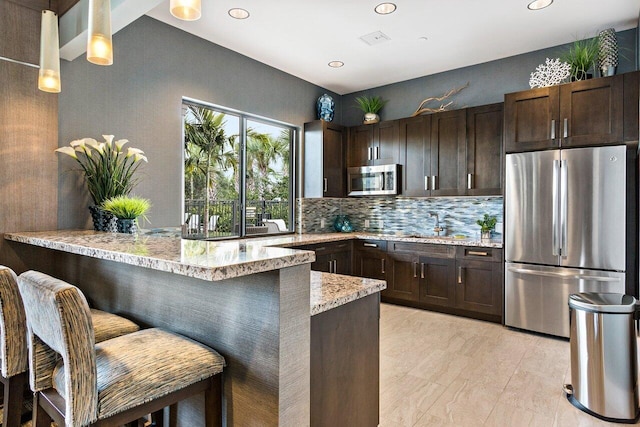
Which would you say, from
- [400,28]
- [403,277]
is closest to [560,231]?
[403,277]

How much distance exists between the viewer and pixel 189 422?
66.7 inches

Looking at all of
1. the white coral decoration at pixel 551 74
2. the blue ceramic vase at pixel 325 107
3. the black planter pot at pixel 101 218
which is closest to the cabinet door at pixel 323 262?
the blue ceramic vase at pixel 325 107

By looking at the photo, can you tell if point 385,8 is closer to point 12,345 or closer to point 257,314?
point 257,314

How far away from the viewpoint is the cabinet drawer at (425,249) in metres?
4.30

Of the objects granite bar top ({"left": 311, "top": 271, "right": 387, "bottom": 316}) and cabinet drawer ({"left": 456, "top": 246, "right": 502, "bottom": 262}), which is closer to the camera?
granite bar top ({"left": 311, "top": 271, "right": 387, "bottom": 316})

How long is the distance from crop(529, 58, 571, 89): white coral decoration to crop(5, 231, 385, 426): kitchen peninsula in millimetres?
3177

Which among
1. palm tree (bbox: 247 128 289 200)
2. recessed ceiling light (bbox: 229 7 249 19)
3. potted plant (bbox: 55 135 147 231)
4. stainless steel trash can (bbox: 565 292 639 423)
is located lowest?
stainless steel trash can (bbox: 565 292 639 423)

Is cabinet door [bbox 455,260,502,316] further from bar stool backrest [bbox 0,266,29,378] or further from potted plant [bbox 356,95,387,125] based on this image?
bar stool backrest [bbox 0,266,29,378]

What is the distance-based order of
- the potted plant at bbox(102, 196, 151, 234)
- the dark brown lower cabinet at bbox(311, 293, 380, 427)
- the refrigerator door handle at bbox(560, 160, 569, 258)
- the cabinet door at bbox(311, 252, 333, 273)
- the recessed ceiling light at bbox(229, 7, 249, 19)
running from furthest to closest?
the cabinet door at bbox(311, 252, 333, 273), the refrigerator door handle at bbox(560, 160, 569, 258), the recessed ceiling light at bbox(229, 7, 249, 19), the potted plant at bbox(102, 196, 151, 234), the dark brown lower cabinet at bbox(311, 293, 380, 427)

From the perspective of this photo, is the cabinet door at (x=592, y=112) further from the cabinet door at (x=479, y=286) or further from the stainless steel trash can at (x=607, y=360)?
the stainless steel trash can at (x=607, y=360)

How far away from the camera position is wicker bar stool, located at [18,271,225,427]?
1.13 metres

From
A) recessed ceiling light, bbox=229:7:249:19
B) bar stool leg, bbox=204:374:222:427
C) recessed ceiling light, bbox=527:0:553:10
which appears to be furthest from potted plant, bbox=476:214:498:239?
bar stool leg, bbox=204:374:222:427

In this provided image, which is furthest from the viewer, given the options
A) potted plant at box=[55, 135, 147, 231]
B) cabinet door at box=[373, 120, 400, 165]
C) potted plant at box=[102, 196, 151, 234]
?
cabinet door at box=[373, 120, 400, 165]

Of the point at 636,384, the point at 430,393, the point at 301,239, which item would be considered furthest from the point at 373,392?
the point at 301,239
